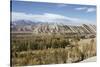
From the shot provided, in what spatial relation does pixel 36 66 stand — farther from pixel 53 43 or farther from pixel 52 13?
pixel 52 13

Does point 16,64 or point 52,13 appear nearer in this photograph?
point 16,64

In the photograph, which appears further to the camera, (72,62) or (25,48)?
(72,62)

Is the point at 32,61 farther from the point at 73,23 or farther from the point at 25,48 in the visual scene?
the point at 73,23

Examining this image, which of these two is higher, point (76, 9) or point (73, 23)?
point (76, 9)

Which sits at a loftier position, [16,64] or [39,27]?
[39,27]

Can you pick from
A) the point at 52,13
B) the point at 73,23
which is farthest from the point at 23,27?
the point at 73,23
